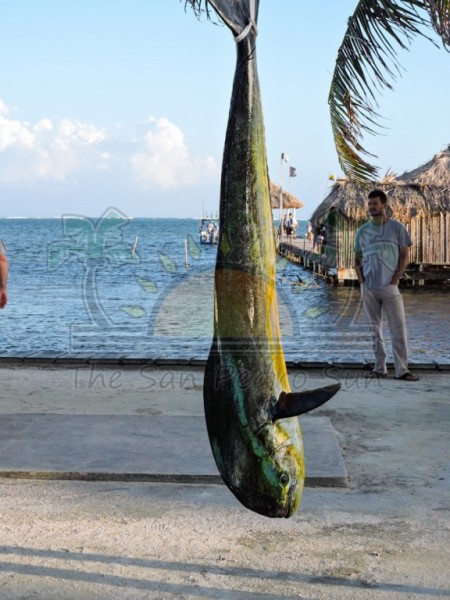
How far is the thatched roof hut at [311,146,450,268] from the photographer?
2709cm

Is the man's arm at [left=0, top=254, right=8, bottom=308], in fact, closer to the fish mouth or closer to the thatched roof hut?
the fish mouth

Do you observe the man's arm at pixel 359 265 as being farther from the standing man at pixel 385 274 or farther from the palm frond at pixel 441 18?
the palm frond at pixel 441 18

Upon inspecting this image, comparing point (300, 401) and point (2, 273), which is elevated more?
point (2, 273)

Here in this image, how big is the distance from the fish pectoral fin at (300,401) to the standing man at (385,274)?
6387mm

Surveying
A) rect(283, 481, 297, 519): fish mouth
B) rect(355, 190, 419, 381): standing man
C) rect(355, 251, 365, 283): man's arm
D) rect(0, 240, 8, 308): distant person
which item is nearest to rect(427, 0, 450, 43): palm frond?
rect(355, 190, 419, 381): standing man

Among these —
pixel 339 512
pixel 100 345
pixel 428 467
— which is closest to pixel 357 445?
pixel 428 467

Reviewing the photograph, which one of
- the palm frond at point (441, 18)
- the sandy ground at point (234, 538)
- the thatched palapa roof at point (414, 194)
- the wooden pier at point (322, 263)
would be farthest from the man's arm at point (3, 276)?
the thatched palapa roof at point (414, 194)

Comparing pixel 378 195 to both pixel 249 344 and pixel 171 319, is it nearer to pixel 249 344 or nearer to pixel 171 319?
pixel 249 344

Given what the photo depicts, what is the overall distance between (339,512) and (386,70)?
292 cm

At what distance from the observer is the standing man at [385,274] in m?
9.01

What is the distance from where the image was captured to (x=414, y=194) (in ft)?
89.1

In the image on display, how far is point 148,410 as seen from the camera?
769 cm

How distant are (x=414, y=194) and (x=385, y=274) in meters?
18.9

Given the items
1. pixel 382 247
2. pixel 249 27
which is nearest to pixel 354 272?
pixel 382 247
